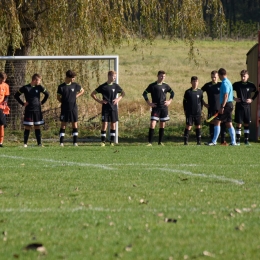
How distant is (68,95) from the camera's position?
1772 cm

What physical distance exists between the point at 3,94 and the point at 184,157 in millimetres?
5036

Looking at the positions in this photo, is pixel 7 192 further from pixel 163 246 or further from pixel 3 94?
pixel 3 94

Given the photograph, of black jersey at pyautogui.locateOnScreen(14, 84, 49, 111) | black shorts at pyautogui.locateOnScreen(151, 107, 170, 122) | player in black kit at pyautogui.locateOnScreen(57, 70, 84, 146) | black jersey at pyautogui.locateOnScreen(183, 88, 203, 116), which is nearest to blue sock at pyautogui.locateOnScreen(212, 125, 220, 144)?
black jersey at pyautogui.locateOnScreen(183, 88, 203, 116)

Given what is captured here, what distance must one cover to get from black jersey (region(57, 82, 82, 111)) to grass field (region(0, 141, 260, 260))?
4017 mm

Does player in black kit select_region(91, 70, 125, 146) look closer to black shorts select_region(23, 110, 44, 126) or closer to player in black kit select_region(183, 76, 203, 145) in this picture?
black shorts select_region(23, 110, 44, 126)

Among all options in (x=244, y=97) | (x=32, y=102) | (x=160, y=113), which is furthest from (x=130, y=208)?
(x=244, y=97)

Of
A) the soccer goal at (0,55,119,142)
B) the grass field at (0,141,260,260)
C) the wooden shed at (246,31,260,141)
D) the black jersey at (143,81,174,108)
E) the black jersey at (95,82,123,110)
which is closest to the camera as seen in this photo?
the grass field at (0,141,260,260)

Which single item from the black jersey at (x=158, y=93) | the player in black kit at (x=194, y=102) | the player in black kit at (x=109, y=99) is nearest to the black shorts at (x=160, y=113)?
the black jersey at (x=158, y=93)

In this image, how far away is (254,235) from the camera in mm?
6699

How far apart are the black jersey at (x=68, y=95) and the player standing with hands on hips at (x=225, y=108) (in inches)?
131

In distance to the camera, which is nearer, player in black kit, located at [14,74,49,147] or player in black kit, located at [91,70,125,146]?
player in black kit, located at [14,74,49,147]

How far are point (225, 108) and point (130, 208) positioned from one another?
1039 cm

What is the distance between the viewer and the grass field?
20.3 feet

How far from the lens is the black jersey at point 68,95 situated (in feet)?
58.2
